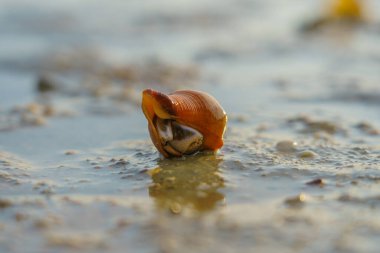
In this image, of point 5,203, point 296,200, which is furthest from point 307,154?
point 5,203

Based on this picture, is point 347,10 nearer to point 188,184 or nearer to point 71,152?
point 71,152

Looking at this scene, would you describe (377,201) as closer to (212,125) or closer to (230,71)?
(212,125)

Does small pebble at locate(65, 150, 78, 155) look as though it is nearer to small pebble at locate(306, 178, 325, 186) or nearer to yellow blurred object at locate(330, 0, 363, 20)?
small pebble at locate(306, 178, 325, 186)

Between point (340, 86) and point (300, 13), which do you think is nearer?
point (340, 86)

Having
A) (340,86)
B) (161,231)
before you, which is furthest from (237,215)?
(340,86)

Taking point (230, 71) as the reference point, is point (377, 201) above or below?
below

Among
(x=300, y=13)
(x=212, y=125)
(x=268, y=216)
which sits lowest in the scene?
(x=268, y=216)

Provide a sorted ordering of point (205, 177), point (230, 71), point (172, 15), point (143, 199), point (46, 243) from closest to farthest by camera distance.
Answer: point (46, 243)
point (143, 199)
point (205, 177)
point (230, 71)
point (172, 15)
